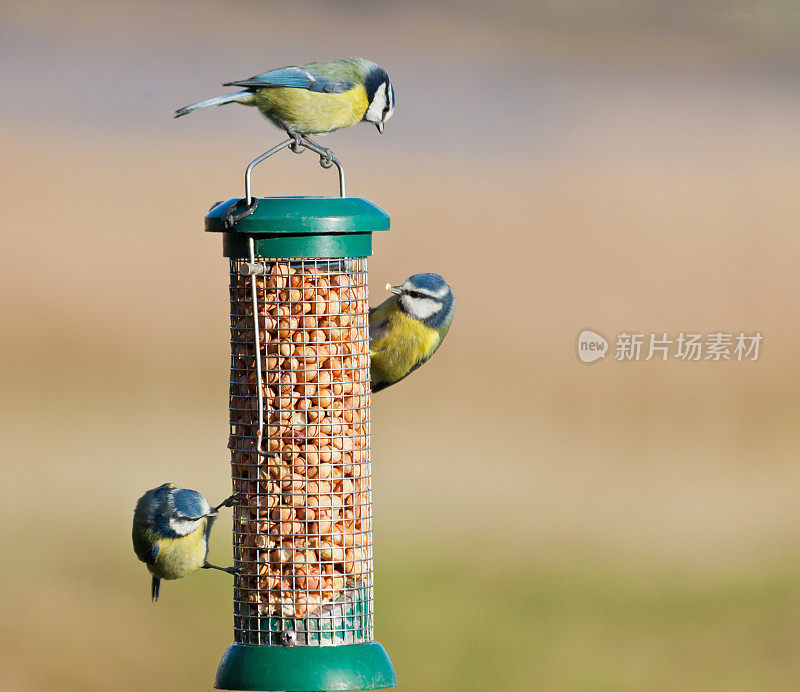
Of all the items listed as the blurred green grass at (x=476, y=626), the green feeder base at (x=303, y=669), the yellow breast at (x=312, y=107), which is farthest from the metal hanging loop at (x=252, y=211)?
the blurred green grass at (x=476, y=626)

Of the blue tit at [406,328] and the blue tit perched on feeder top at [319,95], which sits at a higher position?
the blue tit perched on feeder top at [319,95]

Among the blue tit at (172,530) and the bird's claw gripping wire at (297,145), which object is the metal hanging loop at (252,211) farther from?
the blue tit at (172,530)

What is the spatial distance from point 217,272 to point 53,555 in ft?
11.2

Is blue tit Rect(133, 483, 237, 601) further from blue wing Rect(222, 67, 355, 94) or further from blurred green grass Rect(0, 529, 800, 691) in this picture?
blurred green grass Rect(0, 529, 800, 691)

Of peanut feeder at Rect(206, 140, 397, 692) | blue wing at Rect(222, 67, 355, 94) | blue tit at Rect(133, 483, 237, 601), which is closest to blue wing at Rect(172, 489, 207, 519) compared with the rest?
blue tit at Rect(133, 483, 237, 601)

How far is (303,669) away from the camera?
525 cm

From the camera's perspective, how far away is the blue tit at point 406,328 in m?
6.66

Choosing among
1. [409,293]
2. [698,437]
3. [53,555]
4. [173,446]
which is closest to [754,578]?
[698,437]

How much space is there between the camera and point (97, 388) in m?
15.7

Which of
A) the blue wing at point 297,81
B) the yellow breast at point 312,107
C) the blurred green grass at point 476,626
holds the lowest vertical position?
the blurred green grass at point 476,626

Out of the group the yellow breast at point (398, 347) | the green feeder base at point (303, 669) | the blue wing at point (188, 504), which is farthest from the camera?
the yellow breast at point (398, 347)

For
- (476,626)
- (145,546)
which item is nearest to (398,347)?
(145,546)

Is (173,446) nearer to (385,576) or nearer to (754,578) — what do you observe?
(385,576)

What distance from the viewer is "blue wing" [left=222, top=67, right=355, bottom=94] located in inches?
214
